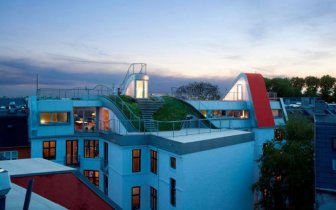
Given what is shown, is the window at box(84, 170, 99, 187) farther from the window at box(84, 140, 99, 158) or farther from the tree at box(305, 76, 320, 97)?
the tree at box(305, 76, 320, 97)

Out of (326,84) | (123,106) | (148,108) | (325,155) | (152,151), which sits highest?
(326,84)

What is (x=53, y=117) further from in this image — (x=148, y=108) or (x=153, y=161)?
(x=153, y=161)

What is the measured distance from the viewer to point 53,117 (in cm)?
2938

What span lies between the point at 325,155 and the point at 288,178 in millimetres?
3047

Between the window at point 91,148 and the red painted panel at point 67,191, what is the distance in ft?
46.9

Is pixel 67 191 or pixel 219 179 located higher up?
pixel 67 191

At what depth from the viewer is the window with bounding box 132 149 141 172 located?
24406mm

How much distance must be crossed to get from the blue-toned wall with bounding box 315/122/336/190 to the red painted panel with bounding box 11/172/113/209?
1260 centimetres

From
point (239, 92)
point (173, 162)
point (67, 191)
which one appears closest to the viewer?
point (67, 191)

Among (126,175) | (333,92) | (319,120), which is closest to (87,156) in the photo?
(126,175)

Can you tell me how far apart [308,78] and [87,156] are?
303 feet

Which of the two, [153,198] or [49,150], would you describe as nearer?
[153,198]

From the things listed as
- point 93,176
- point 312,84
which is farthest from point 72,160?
point 312,84

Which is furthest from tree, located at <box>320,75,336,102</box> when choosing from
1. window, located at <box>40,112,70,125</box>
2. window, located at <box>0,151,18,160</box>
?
window, located at <box>0,151,18,160</box>
